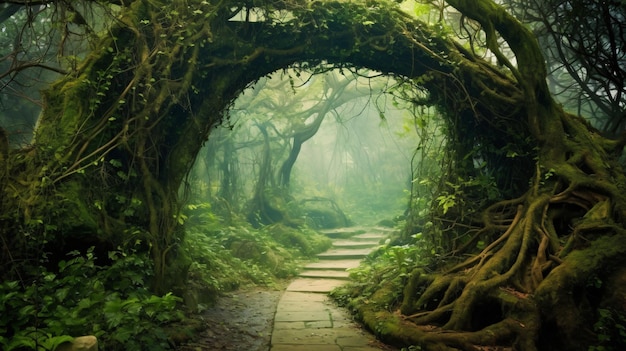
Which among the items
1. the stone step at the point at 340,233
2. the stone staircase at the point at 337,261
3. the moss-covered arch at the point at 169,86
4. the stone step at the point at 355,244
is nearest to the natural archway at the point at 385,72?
the moss-covered arch at the point at 169,86

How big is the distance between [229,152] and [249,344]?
9635 millimetres

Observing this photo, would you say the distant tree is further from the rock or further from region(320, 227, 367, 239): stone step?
region(320, 227, 367, 239): stone step

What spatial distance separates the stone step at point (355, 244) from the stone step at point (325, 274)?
355 cm

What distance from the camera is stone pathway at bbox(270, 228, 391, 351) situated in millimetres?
4828

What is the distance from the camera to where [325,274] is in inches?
385

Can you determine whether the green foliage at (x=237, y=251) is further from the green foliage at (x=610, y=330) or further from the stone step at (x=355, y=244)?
the green foliage at (x=610, y=330)

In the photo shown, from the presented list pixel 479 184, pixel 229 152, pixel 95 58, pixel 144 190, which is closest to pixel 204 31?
pixel 95 58

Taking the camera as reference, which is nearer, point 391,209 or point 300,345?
point 300,345

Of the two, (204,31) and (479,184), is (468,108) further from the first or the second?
(204,31)

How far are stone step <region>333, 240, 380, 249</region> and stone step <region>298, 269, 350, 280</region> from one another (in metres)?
3.55

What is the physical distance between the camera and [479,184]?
595cm

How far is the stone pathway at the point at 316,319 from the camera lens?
4.83 metres

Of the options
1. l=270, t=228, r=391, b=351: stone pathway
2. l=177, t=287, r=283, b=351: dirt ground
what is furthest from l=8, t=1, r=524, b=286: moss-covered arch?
l=270, t=228, r=391, b=351: stone pathway

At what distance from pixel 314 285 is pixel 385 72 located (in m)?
4.49
